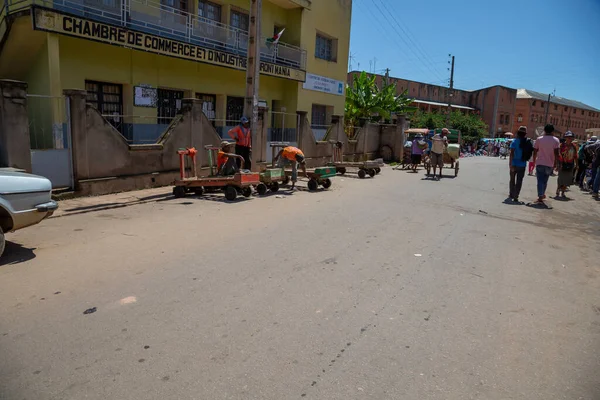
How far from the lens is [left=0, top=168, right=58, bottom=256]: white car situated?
524cm

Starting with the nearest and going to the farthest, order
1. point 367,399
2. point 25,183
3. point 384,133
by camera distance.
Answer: point 367,399 → point 25,183 → point 384,133

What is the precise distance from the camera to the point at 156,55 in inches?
633

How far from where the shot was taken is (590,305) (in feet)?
15.6

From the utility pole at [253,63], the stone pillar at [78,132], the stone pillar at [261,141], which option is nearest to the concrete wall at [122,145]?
the stone pillar at [78,132]

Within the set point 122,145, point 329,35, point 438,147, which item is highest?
point 329,35

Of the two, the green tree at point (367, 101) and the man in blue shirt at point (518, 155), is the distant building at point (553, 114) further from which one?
the man in blue shirt at point (518, 155)

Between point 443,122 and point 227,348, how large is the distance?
45472 millimetres

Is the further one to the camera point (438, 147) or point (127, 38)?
point (438, 147)

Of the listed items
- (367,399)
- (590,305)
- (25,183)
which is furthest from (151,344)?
(590,305)

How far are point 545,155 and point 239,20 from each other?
15.0 meters

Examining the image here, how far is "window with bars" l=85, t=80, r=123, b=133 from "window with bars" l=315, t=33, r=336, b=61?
43.2 feet

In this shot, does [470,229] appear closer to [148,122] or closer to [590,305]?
[590,305]

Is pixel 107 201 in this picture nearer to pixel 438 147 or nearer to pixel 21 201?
pixel 21 201

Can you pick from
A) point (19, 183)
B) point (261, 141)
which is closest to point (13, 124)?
point (19, 183)
